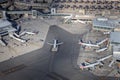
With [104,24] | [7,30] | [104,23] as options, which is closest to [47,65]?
[7,30]

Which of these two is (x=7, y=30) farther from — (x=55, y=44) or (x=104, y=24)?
(x=104, y=24)

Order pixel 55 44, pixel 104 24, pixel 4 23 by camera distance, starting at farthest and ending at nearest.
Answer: pixel 4 23
pixel 104 24
pixel 55 44

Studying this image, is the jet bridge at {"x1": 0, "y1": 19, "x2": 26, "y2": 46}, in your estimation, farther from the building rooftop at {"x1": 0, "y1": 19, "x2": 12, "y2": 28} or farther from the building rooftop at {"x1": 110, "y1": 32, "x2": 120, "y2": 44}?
the building rooftop at {"x1": 110, "y1": 32, "x2": 120, "y2": 44}

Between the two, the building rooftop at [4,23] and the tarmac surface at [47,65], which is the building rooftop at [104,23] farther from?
the building rooftop at [4,23]

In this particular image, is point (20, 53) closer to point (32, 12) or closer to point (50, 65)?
point (50, 65)

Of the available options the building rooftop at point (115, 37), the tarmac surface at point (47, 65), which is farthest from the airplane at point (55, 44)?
the building rooftop at point (115, 37)

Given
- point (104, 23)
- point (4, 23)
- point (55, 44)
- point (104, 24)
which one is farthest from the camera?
point (4, 23)

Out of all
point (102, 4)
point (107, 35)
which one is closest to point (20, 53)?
point (107, 35)
